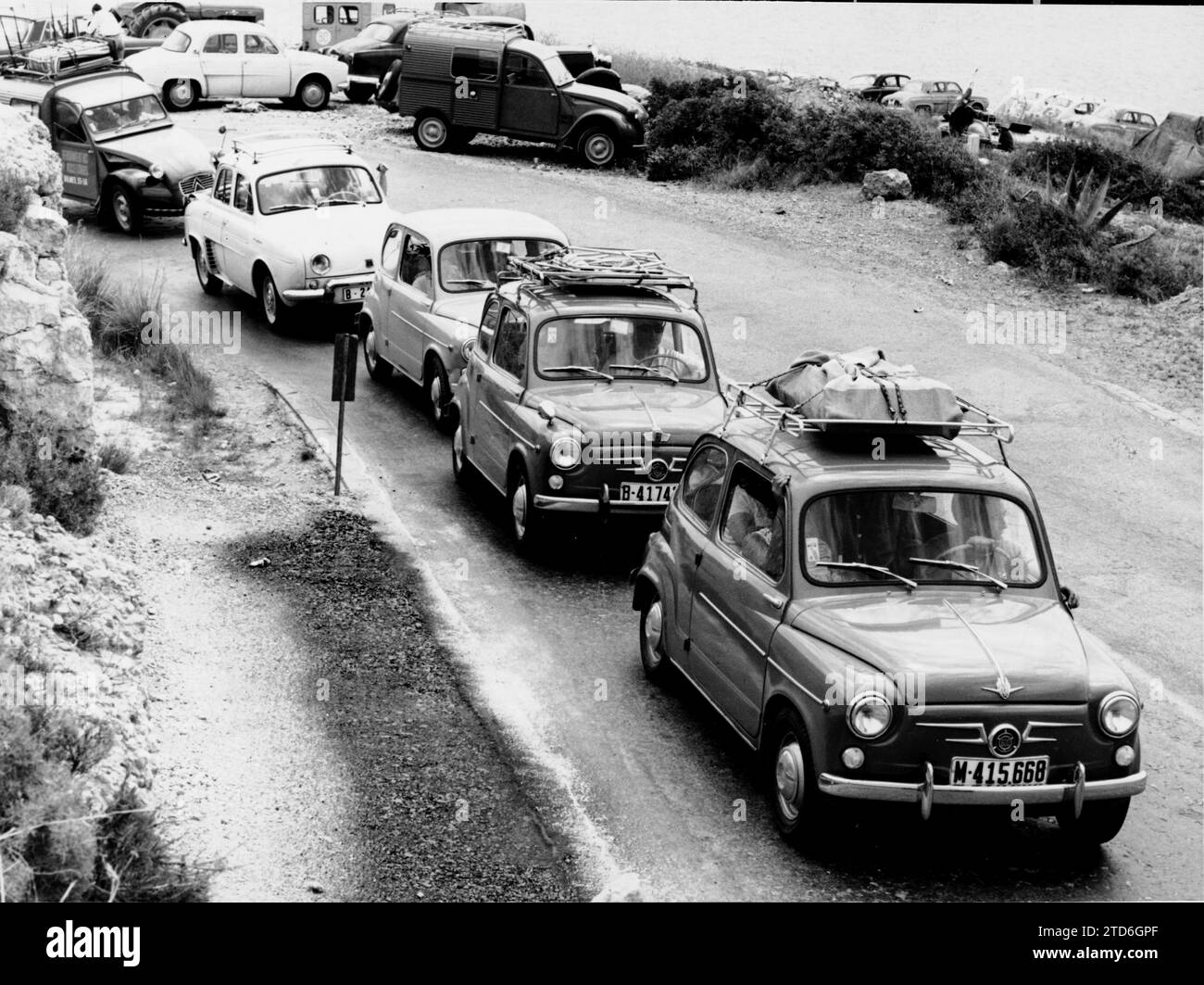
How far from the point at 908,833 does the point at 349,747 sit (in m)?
2.97

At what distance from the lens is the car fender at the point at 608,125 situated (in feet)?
91.7

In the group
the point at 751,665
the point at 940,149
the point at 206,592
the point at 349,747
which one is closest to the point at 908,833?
the point at 751,665

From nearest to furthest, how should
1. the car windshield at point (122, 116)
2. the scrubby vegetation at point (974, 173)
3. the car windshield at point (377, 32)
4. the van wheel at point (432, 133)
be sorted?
the scrubby vegetation at point (974, 173)
the car windshield at point (122, 116)
the van wheel at point (432, 133)
the car windshield at point (377, 32)

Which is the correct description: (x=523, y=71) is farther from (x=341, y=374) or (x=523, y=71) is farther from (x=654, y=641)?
(x=654, y=641)

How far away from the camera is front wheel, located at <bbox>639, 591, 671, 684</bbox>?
29.1ft

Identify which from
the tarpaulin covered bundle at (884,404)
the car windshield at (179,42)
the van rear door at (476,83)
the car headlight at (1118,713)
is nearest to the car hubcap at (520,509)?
the tarpaulin covered bundle at (884,404)

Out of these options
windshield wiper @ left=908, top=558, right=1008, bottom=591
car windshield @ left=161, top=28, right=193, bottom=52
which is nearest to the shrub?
windshield wiper @ left=908, top=558, right=1008, bottom=591

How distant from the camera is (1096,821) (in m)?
6.93

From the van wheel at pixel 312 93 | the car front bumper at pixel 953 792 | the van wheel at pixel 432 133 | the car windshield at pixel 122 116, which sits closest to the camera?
the car front bumper at pixel 953 792

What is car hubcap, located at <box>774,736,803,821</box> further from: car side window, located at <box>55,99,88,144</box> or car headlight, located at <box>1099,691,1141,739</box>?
car side window, located at <box>55,99,88,144</box>

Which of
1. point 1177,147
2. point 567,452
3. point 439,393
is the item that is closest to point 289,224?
point 439,393

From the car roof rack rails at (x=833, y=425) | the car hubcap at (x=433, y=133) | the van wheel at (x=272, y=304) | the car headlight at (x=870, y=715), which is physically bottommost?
the car hubcap at (x=433, y=133)

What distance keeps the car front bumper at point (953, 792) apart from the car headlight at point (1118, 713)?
22cm

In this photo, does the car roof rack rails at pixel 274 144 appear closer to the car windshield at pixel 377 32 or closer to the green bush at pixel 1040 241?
the green bush at pixel 1040 241
